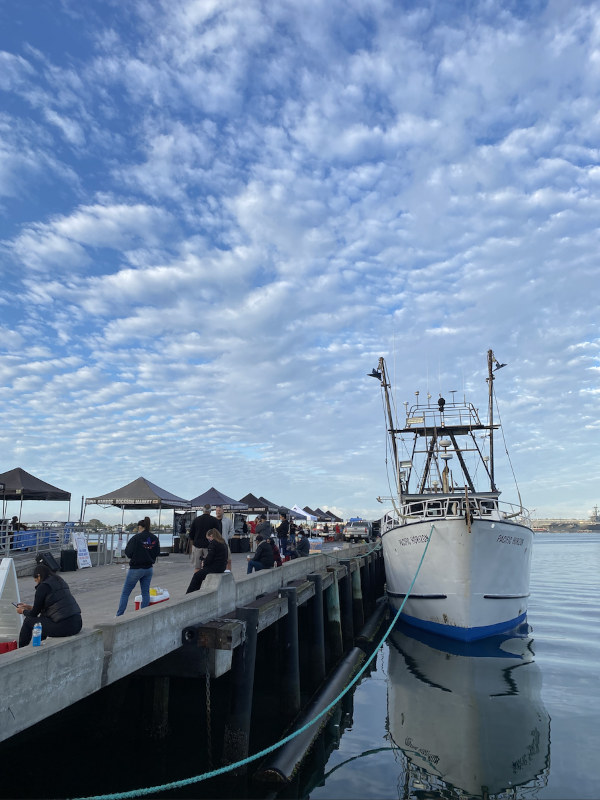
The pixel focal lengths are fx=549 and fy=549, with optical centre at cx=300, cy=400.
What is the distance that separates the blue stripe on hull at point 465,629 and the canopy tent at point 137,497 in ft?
41.0

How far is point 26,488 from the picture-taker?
21.5 meters

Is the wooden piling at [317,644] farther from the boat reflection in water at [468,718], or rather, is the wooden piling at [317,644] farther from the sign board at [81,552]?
the sign board at [81,552]

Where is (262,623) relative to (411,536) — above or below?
below

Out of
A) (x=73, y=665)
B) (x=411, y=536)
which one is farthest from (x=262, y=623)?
(x=411, y=536)

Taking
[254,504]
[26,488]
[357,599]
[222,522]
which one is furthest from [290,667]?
[254,504]

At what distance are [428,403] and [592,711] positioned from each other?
14958 millimetres

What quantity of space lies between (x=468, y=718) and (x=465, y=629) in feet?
17.5

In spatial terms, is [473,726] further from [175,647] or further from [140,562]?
[140,562]

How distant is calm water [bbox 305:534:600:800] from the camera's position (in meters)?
7.87

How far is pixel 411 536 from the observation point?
16.8 m

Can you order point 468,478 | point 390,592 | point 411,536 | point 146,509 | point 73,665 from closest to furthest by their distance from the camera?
1. point 73,665
2. point 411,536
3. point 390,592
4. point 468,478
5. point 146,509

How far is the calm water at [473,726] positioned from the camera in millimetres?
7867

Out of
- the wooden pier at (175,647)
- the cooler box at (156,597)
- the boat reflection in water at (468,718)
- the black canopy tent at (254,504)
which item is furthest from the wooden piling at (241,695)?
the black canopy tent at (254,504)

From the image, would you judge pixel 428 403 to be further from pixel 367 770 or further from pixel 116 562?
pixel 367 770
